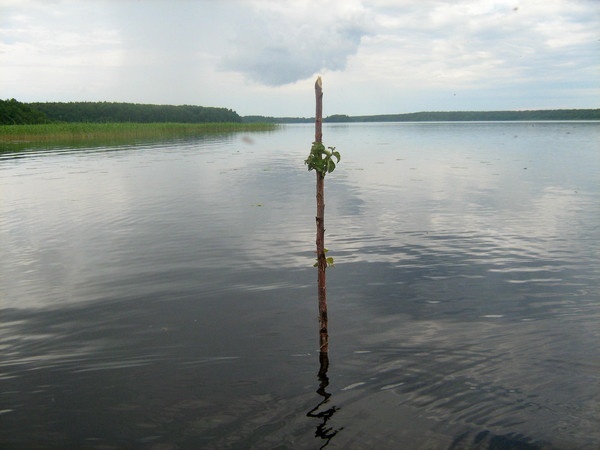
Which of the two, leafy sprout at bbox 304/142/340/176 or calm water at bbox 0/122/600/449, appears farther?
leafy sprout at bbox 304/142/340/176

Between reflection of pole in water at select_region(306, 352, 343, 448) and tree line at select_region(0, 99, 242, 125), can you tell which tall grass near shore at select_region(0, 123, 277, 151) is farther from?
reflection of pole in water at select_region(306, 352, 343, 448)

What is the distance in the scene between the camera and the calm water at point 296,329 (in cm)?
673

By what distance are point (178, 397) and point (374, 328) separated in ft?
13.3

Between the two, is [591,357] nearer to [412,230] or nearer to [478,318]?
[478,318]

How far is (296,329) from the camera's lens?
31.9 ft

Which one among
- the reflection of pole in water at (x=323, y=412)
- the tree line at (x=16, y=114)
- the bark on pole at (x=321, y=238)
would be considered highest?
the tree line at (x=16, y=114)

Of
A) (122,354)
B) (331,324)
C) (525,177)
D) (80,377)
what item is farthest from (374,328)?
(525,177)

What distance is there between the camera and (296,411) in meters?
7.02

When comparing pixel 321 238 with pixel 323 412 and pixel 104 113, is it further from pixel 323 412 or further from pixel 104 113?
pixel 104 113

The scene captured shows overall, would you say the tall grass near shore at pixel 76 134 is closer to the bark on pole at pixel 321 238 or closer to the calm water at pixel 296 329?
the calm water at pixel 296 329

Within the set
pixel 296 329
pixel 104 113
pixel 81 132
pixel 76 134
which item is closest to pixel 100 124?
pixel 76 134

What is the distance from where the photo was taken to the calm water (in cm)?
673

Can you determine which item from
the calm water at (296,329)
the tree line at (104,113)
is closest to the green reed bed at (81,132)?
the tree line at (104,113)

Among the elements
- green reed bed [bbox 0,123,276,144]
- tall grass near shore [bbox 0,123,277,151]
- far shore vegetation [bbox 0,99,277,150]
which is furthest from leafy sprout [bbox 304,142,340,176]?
green reed bed [bbox 0,123,276,144]
